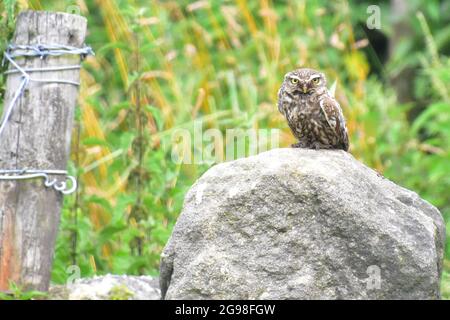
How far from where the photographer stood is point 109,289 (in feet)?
19.0

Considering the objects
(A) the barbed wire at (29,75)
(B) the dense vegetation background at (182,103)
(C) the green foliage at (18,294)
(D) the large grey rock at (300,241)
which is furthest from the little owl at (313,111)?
(C) the green foliage at (18,294)

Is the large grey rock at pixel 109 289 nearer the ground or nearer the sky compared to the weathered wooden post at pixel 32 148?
nearer the ground

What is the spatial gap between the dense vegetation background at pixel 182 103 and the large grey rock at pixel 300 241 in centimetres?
108

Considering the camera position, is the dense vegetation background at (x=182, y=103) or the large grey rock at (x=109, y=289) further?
the dense vegetation background at (x=182, y=103)

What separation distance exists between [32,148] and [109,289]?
0.95 meters

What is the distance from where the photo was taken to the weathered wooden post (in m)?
5.58

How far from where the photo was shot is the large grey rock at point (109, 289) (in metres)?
5.70

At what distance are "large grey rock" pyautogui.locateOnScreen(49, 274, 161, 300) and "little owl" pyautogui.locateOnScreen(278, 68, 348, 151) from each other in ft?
4.38

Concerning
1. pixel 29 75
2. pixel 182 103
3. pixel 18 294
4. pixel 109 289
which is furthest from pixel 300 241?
pixel 182 103

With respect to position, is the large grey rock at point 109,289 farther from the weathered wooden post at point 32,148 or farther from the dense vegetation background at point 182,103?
the dense vegetation background at point 182,103

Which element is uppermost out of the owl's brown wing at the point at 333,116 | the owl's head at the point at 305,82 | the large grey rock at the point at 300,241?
the owl's head at the point at 305,82

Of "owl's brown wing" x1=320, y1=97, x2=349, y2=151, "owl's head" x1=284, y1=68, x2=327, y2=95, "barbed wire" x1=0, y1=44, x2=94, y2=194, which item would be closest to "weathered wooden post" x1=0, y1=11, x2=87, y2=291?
"barbed wire" x1=0, y1=44, x2=94, y2=194

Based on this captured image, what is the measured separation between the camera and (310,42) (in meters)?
8.83

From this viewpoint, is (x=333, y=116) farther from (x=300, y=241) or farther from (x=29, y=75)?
(x=29, y=75)
